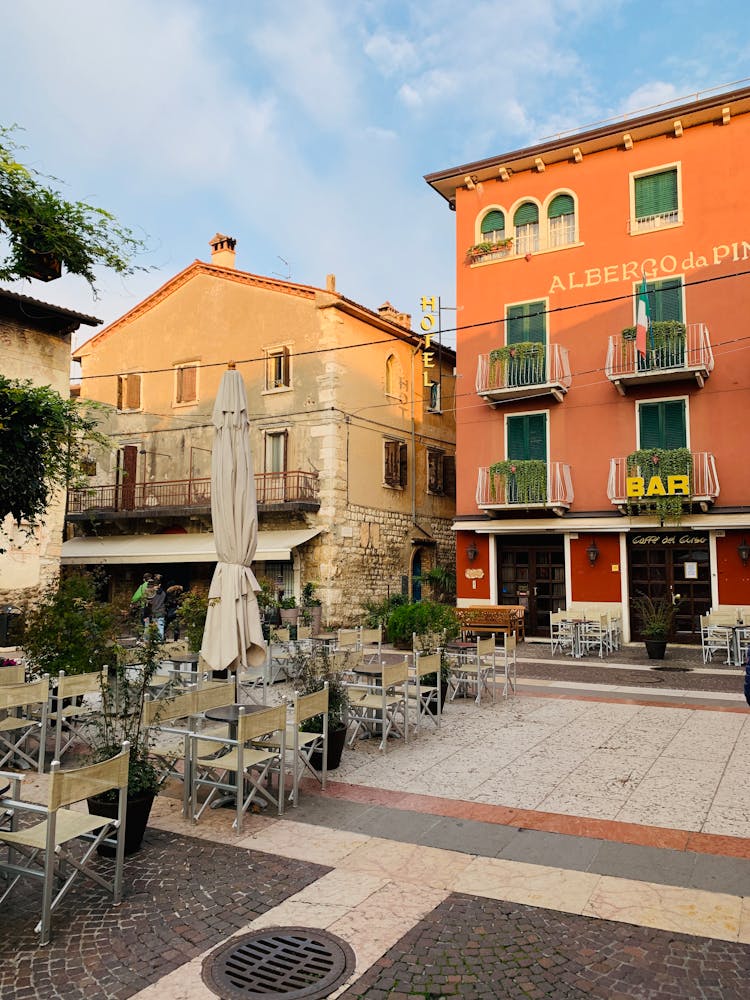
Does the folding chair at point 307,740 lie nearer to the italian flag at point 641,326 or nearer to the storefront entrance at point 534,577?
the italian flag at point 641,326

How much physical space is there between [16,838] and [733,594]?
1570 cm

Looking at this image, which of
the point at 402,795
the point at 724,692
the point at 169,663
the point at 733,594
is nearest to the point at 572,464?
the point at 733,594

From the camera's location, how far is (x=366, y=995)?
10.4 feet

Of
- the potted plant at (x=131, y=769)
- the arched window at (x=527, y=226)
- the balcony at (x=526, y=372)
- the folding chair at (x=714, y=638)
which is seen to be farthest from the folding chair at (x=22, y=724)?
the arched window at (x=527, y=226)

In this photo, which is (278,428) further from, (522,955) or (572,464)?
A: (522,955)

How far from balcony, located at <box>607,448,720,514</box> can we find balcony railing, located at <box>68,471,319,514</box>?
8230mm

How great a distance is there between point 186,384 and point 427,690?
59.4ft

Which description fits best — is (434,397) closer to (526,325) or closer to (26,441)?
(526,325)

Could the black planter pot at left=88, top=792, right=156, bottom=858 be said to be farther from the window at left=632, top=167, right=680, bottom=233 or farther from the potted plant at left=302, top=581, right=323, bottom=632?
the window at left=632, top=167, right=680, bottom=233

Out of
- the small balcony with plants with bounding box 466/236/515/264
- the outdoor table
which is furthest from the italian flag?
the outdoor table

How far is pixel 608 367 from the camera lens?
17344mm

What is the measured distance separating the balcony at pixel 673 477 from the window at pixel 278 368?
391 inches

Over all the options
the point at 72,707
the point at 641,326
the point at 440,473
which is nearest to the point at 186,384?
the point at 440,473

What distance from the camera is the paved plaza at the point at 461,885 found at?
10.8 ft
